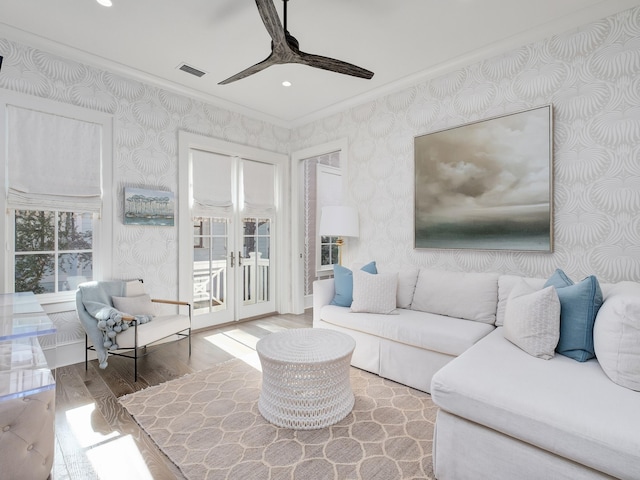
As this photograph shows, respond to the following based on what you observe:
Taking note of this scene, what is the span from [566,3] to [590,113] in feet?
2.78

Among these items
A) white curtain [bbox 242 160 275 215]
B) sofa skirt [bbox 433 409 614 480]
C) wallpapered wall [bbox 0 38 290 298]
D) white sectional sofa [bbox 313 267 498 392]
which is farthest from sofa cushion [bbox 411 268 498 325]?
wallpapered wall [bbox 0 38 290 298]

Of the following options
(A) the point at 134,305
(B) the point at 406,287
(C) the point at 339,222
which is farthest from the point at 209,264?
(B) the point at 406,287

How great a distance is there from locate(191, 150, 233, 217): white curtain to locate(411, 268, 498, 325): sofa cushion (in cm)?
268

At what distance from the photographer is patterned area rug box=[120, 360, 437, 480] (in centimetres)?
171

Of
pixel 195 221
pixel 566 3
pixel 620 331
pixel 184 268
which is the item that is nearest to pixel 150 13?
pixel 195 221

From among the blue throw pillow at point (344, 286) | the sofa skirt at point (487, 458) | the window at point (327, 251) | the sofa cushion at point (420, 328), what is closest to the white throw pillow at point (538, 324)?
the sofa cushion at point (420, 328)

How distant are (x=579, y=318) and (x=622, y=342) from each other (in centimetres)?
33

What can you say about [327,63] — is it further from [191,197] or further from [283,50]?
[191,197]

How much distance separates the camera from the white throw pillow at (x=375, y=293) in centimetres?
307

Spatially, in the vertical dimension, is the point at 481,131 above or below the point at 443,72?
below

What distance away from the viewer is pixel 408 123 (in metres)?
3.73

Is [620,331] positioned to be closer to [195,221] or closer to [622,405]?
[622,405]

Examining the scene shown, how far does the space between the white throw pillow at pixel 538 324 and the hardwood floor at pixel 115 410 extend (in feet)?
6.74

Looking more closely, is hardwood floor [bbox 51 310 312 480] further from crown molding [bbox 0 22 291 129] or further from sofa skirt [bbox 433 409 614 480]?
crown molding [bbox 0 22 291 129]
